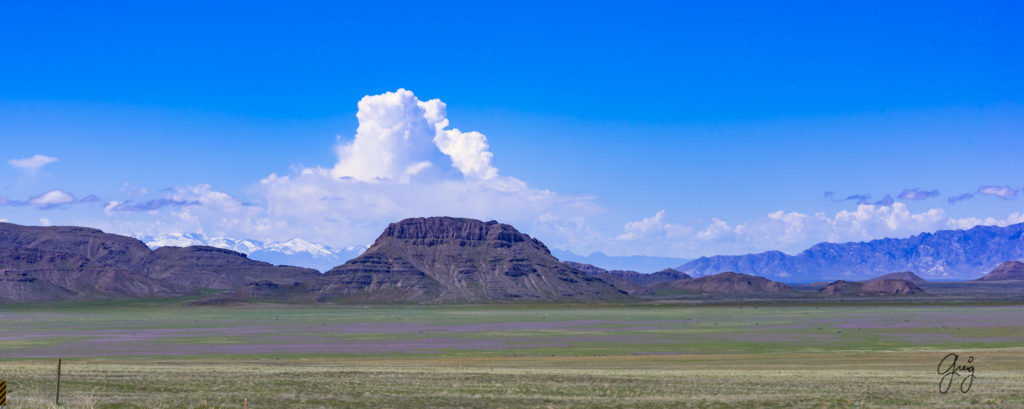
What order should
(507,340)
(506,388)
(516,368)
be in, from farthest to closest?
(507,340) < (516,368) < (506,388)

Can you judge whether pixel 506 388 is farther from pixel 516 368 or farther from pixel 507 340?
pixel 507 340

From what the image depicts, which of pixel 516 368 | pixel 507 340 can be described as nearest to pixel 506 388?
pixel 516 368

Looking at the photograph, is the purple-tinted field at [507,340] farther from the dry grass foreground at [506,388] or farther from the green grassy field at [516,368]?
the dry grass foreground at [506,388]

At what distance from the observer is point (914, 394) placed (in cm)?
3403

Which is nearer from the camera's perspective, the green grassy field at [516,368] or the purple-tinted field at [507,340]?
the green grassy field at [516,368]

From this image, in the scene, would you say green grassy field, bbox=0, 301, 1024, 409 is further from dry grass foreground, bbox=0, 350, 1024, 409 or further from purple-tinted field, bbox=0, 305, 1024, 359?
purple-tinted field, bbox=0, 305, 1024, 359

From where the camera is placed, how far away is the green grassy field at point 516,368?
32.0 metres

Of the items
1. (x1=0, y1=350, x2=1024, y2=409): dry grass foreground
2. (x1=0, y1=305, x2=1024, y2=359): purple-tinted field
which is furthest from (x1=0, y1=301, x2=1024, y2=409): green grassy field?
(x1=0, y1=305, x2=1024, y2=359): purple-tinted field

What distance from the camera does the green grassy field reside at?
32.0 m

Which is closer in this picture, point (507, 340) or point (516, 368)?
point (516, 368)

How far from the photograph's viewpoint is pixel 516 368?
2057 inches

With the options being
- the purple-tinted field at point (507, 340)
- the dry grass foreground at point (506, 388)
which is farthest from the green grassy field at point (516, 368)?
the purple-tinted field at point (507, 340)

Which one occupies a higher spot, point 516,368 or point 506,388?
point 506,388

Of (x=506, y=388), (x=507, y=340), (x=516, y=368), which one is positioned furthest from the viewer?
(x=507, y=340)
